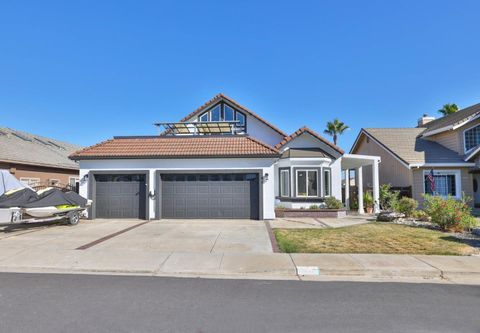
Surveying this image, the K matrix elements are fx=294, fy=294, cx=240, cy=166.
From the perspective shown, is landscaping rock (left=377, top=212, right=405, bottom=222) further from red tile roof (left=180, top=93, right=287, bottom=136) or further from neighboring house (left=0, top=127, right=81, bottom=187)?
neighboring house (left=0, top=127, right=81, bottom=187)

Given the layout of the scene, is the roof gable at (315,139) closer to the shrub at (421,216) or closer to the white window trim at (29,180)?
the shrub at (421,216)

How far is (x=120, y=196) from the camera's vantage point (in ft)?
A: 48.8

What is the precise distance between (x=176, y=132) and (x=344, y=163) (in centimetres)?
1143

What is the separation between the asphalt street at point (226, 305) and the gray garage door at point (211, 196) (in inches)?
338

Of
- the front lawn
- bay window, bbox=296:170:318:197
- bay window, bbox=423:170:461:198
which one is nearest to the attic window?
bay window, bbox=296:170:318:197

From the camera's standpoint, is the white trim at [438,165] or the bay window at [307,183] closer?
the bay window at [307,183]

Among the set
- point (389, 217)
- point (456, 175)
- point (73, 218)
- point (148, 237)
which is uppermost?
point (456, 175)

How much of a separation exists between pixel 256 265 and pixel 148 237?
4717 mm

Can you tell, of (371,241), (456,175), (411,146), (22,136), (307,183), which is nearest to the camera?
(371,241)

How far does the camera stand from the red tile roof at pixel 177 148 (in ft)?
47.7

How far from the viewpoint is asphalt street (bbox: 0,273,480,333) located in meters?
3.94

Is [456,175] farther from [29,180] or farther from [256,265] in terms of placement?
[29,180]

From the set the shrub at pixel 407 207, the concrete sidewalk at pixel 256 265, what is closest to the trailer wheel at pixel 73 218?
A: the concrete sidewalk at pixel 256 265

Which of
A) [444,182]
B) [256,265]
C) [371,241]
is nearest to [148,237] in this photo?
[256,265]
